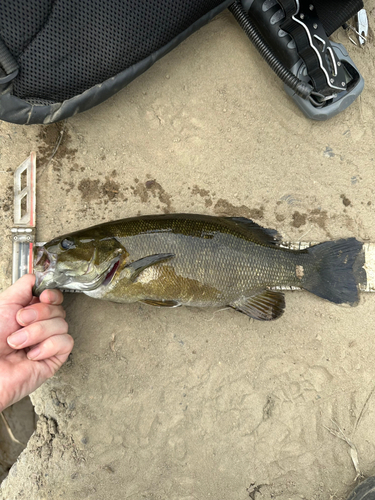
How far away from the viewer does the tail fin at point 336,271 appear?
10.0 ft

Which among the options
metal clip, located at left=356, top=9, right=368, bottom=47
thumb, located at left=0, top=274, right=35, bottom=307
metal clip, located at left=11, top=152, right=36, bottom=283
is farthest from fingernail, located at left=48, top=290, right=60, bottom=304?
metal clip, located at left=356, top=9, right=368, bottom=47

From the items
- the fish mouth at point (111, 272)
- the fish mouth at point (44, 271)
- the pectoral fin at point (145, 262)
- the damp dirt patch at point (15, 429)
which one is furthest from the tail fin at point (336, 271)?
the damp dirt patch at point (15, 429)

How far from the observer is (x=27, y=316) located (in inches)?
105

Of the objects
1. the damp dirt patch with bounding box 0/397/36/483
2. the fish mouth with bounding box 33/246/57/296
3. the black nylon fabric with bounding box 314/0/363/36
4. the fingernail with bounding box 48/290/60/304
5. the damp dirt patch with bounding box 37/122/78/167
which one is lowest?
the damp dirt patch with bounding box 0/397/36/483

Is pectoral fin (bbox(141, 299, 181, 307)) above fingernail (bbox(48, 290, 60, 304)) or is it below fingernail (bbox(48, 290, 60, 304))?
above

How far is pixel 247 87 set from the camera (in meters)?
3.43

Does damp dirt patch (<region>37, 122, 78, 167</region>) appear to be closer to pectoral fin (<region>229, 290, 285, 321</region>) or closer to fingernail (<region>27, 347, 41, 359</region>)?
fingernail (<region>27, 347, 41, 359</region>)

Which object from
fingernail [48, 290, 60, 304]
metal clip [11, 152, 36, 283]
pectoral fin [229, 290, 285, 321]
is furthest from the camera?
metal clip [11, 152, 36, 283]

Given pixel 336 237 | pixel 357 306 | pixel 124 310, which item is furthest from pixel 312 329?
pixel 124 310

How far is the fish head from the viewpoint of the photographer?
8.94 ft

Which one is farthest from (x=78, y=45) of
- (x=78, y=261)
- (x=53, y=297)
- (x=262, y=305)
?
(x=262, y=305)

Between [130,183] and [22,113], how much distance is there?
1092 millimetres

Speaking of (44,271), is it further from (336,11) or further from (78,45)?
(336,11)

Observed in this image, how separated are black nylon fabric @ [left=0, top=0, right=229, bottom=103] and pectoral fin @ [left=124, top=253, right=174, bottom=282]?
159 centimetres
